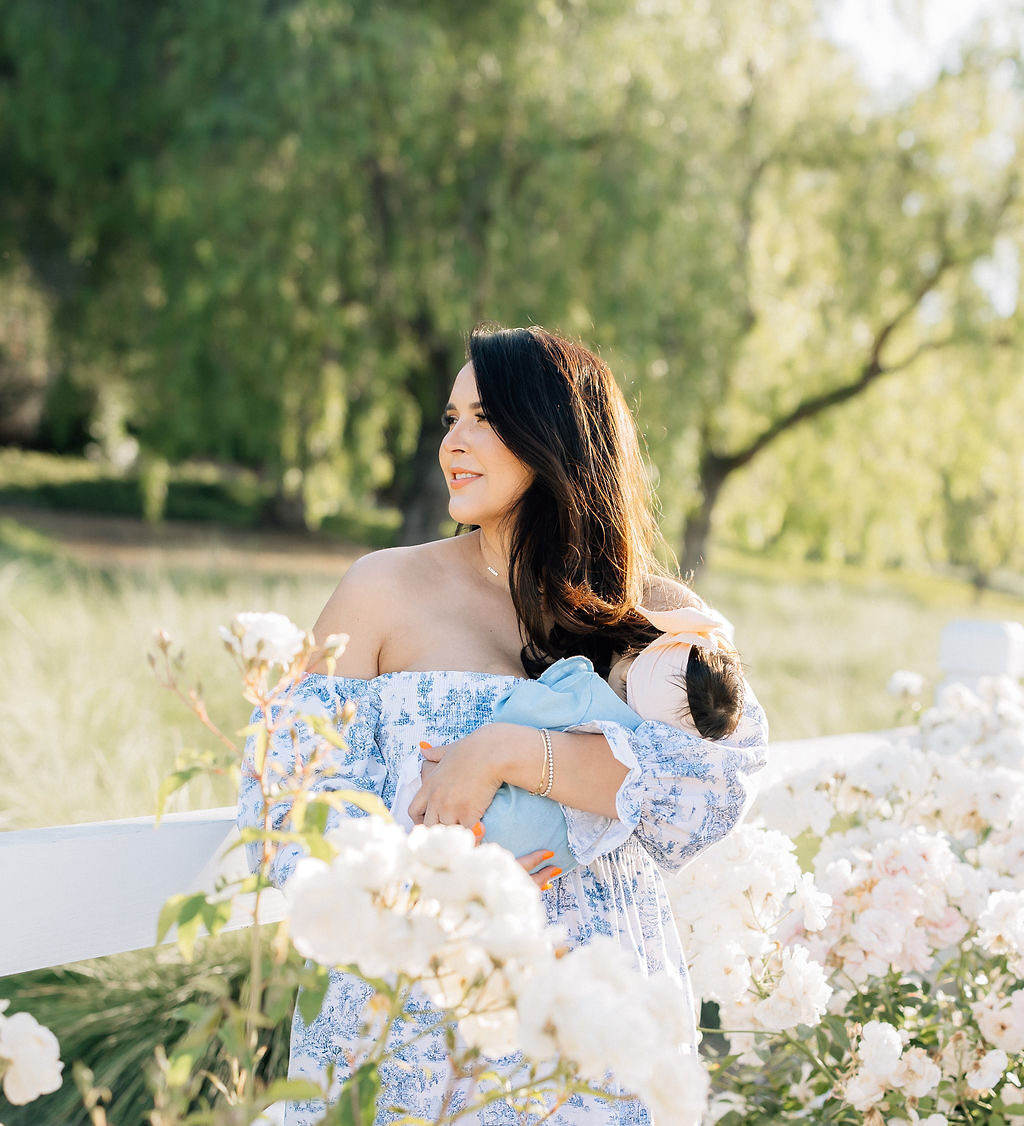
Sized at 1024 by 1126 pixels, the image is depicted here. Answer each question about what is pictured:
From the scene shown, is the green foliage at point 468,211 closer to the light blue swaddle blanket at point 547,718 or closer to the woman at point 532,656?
the woman at point 532,656

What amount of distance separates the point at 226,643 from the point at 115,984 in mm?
2098

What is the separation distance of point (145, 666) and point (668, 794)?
12.3 feet

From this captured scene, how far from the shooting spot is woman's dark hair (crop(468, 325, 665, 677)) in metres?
1.87

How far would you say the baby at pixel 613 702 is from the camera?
1.57 meters

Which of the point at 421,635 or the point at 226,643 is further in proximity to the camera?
the point at 421,635

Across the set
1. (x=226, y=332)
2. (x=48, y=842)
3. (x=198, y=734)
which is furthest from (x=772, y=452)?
(x=48, y=842)

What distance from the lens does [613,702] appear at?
1667mm

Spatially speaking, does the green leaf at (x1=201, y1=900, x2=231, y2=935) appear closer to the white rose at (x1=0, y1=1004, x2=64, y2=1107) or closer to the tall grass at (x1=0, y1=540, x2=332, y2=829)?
the white rose at (x1=0, y1=1004, x2=64, y2=1107)

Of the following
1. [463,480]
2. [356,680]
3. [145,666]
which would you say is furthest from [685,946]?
[145,666]

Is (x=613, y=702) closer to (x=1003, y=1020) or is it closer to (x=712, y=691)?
(x=712, y=691)

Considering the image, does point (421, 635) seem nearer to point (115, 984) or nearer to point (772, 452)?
point (115, 984)

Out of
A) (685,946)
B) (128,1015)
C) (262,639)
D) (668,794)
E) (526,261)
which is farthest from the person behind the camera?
(526,261)

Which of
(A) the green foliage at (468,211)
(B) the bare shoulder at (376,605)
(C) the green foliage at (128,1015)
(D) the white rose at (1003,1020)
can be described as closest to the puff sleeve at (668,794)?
(B) the bare shoulder at (376,605)

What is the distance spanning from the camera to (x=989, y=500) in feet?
37.9
